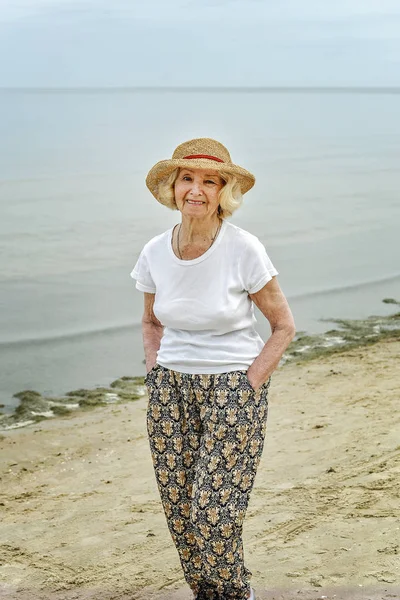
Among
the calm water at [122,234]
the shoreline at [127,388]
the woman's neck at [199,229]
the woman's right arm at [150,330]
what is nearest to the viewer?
the woman's neck at [199,229]

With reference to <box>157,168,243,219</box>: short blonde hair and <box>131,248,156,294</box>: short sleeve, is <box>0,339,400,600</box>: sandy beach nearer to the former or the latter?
<box>131,248,156,294</box>: short sleeve

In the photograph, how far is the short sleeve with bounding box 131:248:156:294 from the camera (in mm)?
4105

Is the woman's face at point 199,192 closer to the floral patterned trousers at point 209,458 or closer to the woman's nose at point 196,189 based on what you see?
the woman's nose at point 196,189

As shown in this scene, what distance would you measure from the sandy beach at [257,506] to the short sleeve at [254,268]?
1.69 meters

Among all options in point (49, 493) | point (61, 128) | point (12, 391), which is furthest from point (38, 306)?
point (61, 128)

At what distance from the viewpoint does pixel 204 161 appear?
387cm

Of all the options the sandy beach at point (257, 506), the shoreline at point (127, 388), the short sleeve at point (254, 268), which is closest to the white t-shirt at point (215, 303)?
the short sleeve at point (254, 268)

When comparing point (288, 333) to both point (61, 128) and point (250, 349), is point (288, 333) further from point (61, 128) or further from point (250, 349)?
point (61, 128)

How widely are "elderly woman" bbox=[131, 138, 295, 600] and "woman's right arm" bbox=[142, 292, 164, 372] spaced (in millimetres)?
201

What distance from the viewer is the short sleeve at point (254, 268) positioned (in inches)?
151

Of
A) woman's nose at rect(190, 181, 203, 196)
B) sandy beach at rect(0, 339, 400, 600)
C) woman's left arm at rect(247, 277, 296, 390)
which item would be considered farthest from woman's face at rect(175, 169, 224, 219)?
sandy beach at rect(0, 339, 400, 600)

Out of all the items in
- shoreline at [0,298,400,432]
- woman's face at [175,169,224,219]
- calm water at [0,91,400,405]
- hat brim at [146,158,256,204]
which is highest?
calm water at [0,91,400,405]

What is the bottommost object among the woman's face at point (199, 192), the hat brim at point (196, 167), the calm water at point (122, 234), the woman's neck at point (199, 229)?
the woman's neck at point (199, 229)

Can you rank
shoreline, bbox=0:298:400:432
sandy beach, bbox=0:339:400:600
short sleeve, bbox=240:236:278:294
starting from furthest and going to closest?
shoreline, bbox=0:298:400:432
sandy beach, bbox=0:339:400:600
short sleeve, bbox=240:236:278:294
